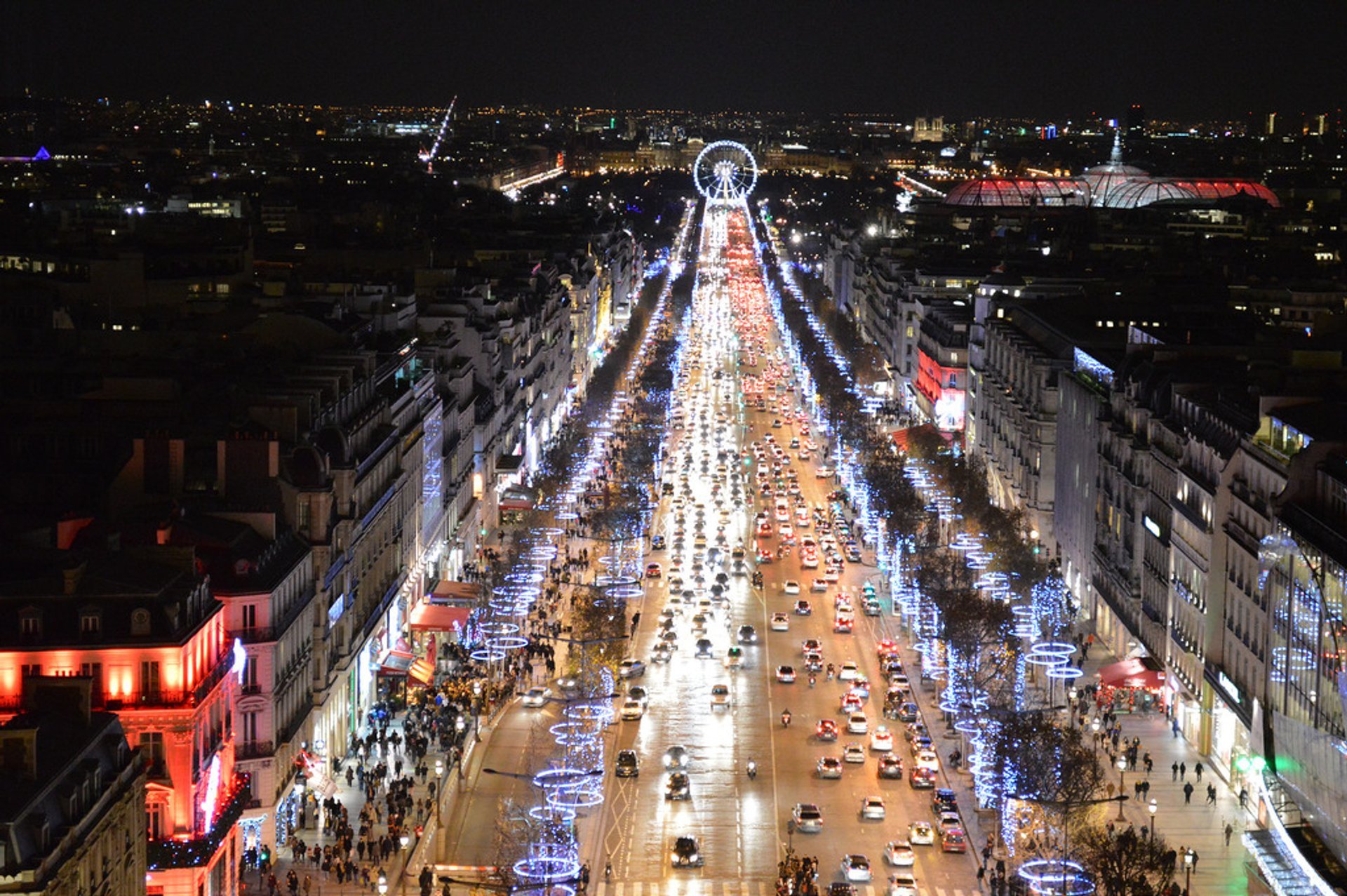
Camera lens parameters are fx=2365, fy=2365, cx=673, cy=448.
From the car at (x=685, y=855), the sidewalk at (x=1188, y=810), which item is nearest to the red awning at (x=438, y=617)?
the sidewalk at (x=1188, y=810)

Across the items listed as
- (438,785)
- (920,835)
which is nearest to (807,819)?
(920,835)

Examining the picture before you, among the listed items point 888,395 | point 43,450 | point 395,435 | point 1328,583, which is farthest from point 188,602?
point 888,395

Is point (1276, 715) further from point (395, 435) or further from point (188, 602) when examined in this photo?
point (395, 435)

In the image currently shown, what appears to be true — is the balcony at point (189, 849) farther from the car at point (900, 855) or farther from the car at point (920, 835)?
the car at point (920, 835)

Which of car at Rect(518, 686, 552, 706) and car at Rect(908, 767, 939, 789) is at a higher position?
car at Rect(908, 767, 939, 789)

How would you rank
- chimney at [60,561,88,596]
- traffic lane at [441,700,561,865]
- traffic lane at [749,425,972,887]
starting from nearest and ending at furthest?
chimney at [60,561,88,596] < traffic lane at [749,425,972,887] < traffic lane at [441,700,561,865]

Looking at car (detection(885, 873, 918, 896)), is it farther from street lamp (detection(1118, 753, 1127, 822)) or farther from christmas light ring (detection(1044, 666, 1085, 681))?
christmas light ring (detection(1044, 666, 1085, 681))

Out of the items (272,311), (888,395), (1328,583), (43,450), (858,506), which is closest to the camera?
(1328,583)

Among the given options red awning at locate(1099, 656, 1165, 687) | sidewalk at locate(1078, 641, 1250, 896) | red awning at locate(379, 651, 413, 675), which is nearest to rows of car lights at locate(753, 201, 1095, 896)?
red awning at locate(1099, 656, 1165, 687)

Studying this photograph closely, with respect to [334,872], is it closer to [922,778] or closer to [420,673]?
[922,778]
